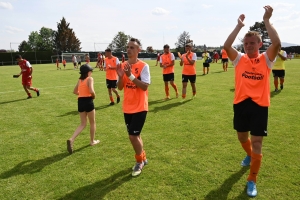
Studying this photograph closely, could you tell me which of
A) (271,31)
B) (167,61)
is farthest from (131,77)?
(167,61)

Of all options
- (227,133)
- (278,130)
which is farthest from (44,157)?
(278,130)

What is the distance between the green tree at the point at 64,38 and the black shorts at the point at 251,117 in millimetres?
79550

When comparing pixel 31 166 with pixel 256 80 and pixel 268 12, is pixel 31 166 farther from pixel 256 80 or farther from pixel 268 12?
pixel 268 12

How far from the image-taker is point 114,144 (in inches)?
211

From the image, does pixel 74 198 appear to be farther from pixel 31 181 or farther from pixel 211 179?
pixel 211 179

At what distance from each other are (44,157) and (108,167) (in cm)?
145

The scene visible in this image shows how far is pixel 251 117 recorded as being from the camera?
3.35 meters

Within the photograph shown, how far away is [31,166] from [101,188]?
1638 millimetres

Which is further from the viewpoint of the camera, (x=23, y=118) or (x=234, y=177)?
(x=23, y=118)

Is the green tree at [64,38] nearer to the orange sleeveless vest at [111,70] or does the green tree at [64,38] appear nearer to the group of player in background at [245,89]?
the orange sleeveless vest at [111,70]

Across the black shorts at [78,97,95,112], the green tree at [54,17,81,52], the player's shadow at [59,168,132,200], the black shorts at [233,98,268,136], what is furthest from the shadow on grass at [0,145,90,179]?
the green tree at [54,17,81,52]

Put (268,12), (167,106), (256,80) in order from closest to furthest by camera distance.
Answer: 1. (268,12)
2. (256,80)
3. (167,106)

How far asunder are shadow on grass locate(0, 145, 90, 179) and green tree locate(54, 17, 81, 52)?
254 feet

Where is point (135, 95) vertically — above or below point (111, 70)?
below
